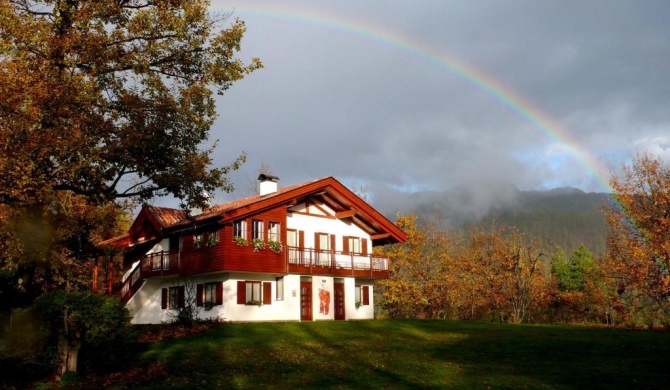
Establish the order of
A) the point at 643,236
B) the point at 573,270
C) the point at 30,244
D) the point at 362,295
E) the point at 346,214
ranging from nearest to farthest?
the point at 30,244 → the point at 643,236 → the point at 346,214 → the point at 362,295 → the point at 573,270

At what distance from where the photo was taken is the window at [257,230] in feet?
120

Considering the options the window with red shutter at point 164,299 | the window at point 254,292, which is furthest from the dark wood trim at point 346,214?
the window with red shutter at point 164,299

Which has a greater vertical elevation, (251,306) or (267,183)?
(267,183)

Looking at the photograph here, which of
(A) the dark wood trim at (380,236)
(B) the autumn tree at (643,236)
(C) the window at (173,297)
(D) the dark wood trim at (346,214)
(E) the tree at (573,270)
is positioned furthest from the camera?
(E) the tree at (573,270)

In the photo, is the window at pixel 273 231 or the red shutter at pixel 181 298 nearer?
the window at pixel 273 231

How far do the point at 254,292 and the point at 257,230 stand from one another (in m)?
3.82

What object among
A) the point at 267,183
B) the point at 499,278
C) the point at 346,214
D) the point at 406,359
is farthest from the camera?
the point at 499,278

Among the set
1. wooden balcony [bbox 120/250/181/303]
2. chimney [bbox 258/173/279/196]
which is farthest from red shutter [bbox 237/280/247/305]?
chimney [bbox 258/173/279/196]

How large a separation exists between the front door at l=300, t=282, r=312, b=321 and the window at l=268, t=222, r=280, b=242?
369 centimetres

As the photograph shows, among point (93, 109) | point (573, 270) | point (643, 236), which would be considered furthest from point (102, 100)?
point (573, 270)

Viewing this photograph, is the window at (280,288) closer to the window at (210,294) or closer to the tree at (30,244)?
the window at (210,294)

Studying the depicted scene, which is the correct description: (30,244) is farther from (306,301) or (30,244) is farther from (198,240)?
(306,301)

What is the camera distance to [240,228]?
36156 mm

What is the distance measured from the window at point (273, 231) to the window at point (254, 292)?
2.83 m
